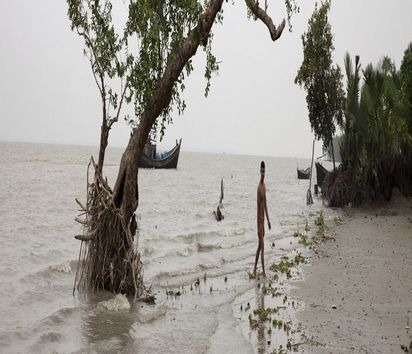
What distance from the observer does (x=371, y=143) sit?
915 inches

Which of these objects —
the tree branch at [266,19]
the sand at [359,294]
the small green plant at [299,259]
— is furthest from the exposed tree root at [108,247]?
the small green plant at [299,259]

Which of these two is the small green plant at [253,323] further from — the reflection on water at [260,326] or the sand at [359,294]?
the sand at [359,294]

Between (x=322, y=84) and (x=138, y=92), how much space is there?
20956mm

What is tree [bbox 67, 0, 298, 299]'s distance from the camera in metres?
7.91

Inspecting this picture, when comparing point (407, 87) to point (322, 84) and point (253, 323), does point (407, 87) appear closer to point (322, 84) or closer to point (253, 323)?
point (322, 84)

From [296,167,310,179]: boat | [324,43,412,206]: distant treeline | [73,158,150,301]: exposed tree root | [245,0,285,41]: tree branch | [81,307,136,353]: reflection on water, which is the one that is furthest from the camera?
[296,167,310,179]: boat

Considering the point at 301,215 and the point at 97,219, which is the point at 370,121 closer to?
the point at 301,215

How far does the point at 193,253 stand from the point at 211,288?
16.6 ft

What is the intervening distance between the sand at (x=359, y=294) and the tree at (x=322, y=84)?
38.8ft

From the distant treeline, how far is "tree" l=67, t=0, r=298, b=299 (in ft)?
48.0

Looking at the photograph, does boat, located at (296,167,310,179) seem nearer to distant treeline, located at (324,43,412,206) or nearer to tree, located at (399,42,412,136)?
distant treeline, located at (324,43,412,206)

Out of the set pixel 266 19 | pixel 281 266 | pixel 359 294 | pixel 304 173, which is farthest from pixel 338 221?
pixel 304 173

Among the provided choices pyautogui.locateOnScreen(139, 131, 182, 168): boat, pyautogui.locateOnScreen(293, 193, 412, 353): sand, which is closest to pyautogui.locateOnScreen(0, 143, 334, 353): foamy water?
pyautogui.locateOnScreen(293, 193, 412, 353): sand

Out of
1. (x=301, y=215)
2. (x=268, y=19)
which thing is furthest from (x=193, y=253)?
(x=301, y=215)
